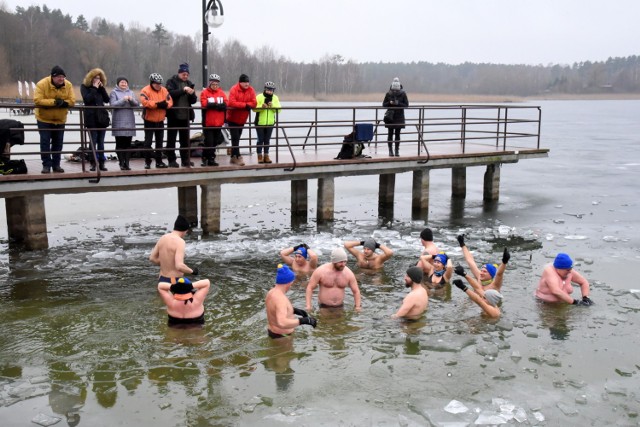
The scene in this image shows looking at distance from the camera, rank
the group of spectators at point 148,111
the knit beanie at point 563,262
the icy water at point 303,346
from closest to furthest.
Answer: the icy water at point 303,346, the knit beanie at point 563,262, the group of spectators at point 148,111

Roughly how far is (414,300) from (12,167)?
7.10 meters

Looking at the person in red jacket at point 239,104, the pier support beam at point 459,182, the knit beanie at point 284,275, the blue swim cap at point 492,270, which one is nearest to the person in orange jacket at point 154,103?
the person in red jacket at point 239,104

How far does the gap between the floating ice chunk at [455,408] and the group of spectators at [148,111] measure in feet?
23.7

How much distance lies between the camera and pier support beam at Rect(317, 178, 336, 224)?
16562 mm

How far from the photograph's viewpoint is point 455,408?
286 inches

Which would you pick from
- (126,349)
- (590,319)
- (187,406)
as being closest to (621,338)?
(590,319)

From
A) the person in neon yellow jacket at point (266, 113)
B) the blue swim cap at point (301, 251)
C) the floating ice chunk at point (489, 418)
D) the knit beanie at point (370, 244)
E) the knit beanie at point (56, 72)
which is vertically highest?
the knit beanie at point (56, 72)

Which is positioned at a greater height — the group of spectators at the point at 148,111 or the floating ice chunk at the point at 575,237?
the group of spectators at the point at 148,111

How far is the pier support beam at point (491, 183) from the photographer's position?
20281 millimetres

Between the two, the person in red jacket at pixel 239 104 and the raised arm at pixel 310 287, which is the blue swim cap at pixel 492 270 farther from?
the person in red jacket at pixel 239 104

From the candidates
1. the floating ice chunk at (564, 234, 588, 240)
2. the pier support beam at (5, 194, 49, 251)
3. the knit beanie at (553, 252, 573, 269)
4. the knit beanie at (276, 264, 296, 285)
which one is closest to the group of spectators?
the pier support beam at (5, 194, 49, 251)

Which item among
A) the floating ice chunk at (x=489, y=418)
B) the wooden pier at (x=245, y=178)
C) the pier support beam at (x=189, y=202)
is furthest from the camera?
the pier support beam at (x=189, y=202)

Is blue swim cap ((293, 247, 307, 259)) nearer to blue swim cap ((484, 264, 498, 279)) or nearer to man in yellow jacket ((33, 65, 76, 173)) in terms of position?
blue swim cap ((484, 264, 498, 279))

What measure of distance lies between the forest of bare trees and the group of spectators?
70.4 meters
